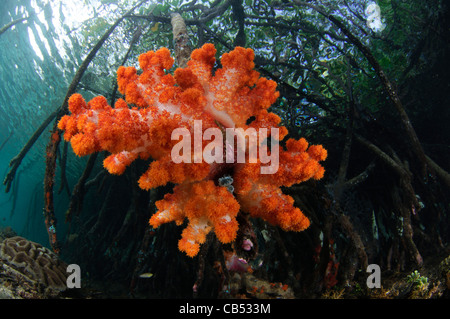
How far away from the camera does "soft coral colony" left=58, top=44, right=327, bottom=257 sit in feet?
4.54

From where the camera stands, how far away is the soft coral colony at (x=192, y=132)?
1383 mm

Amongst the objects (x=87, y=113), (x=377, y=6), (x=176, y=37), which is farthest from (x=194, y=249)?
(x=377, y=6)

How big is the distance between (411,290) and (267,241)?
1882 mm

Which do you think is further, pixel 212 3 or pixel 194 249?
pixel 212 3

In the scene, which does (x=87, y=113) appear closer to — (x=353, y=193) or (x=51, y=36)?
(x=353, y=193)

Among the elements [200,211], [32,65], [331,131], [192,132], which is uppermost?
[32,65]

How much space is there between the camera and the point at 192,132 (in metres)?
1.49

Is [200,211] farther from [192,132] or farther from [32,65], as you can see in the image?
[32,65]

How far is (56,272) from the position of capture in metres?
3.62

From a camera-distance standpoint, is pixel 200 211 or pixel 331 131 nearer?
pixel 200 211

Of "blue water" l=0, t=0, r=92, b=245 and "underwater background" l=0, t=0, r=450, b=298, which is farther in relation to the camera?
"blue water" l=0, t=0, r=92, b=245

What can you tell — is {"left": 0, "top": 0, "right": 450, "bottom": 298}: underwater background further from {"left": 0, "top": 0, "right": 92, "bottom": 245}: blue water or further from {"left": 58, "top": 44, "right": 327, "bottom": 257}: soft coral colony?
{"left": 58, "top": 44, "right": 327, "bottom": 257}: soft coral colony

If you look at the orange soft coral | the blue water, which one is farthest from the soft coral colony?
the blue water

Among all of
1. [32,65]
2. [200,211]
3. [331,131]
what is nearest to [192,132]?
[200,211]
